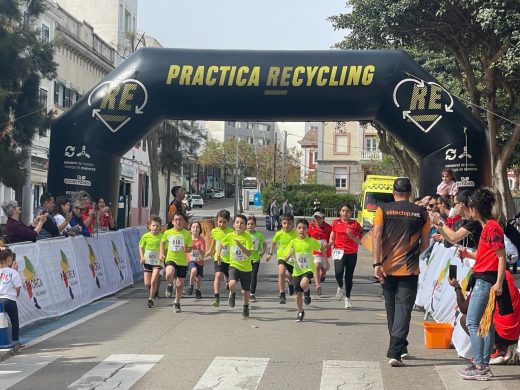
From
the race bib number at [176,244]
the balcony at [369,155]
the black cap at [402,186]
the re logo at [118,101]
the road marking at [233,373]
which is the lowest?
the road marking at [233,373]

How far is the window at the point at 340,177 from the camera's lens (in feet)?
274

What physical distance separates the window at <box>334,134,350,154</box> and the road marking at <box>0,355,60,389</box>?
242 feet

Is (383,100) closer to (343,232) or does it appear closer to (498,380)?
(343,232)

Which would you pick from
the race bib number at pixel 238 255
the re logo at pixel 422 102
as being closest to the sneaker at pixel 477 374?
the race bib number at pixel 238 255

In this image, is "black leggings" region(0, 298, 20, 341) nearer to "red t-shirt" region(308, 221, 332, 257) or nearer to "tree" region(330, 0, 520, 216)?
"red t-shirt" region(308, 221, 332, 257)

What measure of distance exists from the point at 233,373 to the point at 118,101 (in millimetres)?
8627

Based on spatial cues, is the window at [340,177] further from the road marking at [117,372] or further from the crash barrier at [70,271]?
the road marking at [117,372]

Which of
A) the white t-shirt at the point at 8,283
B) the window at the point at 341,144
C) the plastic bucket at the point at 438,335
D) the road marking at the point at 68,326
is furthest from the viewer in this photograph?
the window at the point at 341,144

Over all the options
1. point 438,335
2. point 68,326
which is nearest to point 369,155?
point 68,326

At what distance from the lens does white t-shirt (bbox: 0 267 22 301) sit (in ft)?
32.3

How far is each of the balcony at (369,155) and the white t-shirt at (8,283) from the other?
7298 cm

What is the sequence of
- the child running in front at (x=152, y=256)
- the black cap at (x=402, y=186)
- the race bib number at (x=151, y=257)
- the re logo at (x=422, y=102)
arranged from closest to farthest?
the black cap at (x=402, y=186)
the child running in front at (x=152, y=256)
the race bib number at (x=151, y=257)
the re logo at (x=422, y=102)

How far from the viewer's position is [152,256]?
14.4 m

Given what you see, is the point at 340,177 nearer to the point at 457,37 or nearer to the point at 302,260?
the point at 457,37
